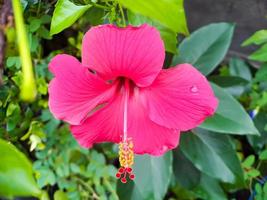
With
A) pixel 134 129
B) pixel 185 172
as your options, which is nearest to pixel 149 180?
pixel 185 172

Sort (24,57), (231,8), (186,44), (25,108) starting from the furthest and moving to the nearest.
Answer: (231,8) → (186,44) → (25,108) → (24,57)

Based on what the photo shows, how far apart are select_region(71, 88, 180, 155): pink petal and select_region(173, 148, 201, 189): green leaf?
1.76 feet

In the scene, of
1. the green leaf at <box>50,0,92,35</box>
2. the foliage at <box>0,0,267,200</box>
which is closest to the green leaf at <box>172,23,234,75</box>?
the foliage at <box>0,0,267,200</box>

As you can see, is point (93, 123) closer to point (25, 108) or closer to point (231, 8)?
point (25, 108)

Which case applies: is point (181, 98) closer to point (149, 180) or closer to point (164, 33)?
point (164, 33)

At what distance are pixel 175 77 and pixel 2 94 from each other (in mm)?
288

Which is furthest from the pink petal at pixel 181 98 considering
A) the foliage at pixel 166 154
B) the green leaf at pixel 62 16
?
the foliage at pixel 166 154

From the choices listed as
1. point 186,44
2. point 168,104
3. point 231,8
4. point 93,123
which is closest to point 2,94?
point 93,123

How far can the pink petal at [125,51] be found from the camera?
0.52 metres

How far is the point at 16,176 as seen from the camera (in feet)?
0.79

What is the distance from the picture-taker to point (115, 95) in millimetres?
675

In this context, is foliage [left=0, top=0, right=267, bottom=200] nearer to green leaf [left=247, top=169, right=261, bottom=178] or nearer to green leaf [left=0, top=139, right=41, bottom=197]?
green leaf [left=247, top=169, right=261, bottom=178]

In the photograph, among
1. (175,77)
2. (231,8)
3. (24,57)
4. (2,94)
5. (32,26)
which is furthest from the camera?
(231,8)

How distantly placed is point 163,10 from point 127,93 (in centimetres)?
37
